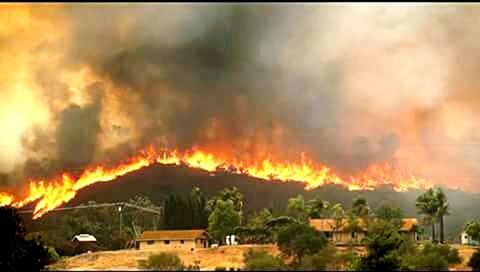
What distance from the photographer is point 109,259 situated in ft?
262

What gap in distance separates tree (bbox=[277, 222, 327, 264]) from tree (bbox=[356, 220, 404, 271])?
4708 mm

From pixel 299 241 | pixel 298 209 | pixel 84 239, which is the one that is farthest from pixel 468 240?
pixel 84 239

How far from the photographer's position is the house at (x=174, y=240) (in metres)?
89.9

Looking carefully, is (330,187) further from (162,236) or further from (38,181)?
(38,181)

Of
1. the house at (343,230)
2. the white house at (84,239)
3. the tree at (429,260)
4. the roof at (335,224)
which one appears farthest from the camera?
the white house at (84,239)

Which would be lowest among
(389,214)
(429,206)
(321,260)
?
(321,260)

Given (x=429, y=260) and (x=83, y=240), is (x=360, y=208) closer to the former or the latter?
(x=429, y=260)

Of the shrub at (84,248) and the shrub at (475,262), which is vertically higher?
the shrub at (475,262)

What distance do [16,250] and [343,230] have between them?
3772 cm

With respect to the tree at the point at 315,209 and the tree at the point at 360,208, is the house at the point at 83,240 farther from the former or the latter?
the tree at the point at 360,208

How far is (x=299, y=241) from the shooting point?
71188mm

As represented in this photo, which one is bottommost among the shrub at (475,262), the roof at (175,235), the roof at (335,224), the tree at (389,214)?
the shrub at (475,262)

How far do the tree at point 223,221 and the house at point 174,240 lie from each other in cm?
166

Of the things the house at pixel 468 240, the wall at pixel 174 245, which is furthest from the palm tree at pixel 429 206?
the wall at pixel 174 245
